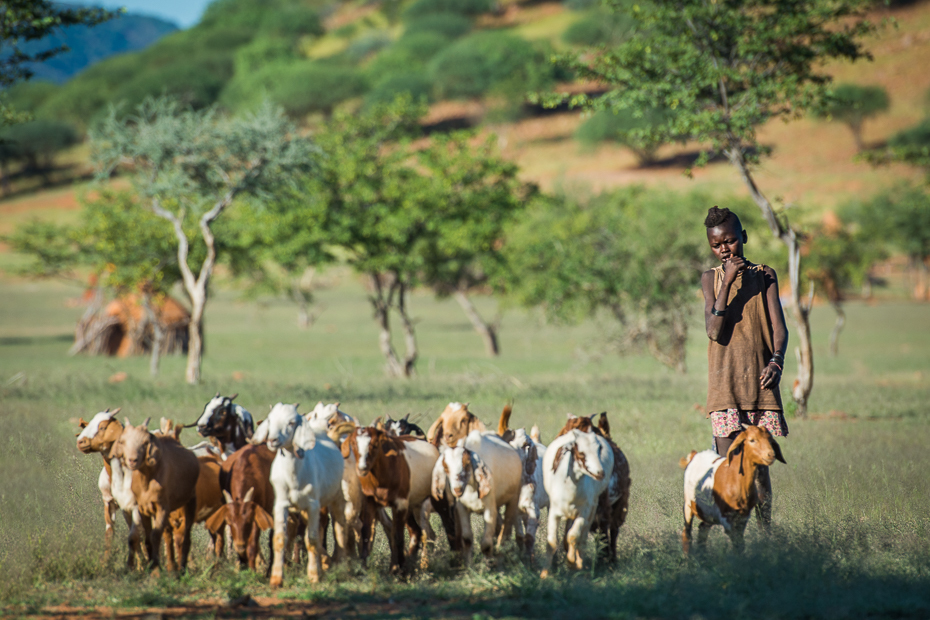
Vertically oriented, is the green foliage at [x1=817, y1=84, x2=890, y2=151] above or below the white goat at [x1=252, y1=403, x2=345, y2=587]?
above

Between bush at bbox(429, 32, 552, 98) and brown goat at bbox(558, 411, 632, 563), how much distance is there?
107m

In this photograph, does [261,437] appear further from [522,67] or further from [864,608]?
[522,67]

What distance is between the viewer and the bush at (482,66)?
11400cm

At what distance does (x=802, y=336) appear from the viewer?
575 inches

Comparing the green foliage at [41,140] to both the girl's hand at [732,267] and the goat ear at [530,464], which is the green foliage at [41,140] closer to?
the goat ear at [530,464]

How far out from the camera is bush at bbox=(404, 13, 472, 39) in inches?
6122

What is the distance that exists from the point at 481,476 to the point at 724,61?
11.7m

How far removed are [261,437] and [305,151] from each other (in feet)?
47.3

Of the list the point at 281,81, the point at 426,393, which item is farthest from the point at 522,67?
the point at 426,393

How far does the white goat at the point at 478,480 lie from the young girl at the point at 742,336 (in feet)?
5.89

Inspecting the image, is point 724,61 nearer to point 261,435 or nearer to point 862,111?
point 261,435

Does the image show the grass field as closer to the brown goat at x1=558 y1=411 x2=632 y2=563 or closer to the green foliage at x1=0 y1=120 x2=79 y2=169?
the brown goat at x1=558 y1=411 x2=632 y2=563

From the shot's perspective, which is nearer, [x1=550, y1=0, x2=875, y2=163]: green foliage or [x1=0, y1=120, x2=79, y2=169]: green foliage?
[x1=550, y1=0, x2=875, y2=163]: green foliage

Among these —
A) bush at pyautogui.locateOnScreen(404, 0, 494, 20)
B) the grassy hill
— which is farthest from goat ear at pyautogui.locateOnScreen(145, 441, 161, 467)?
bush at pyautogui.locateOnScreen(404, 0, 494, 20)
